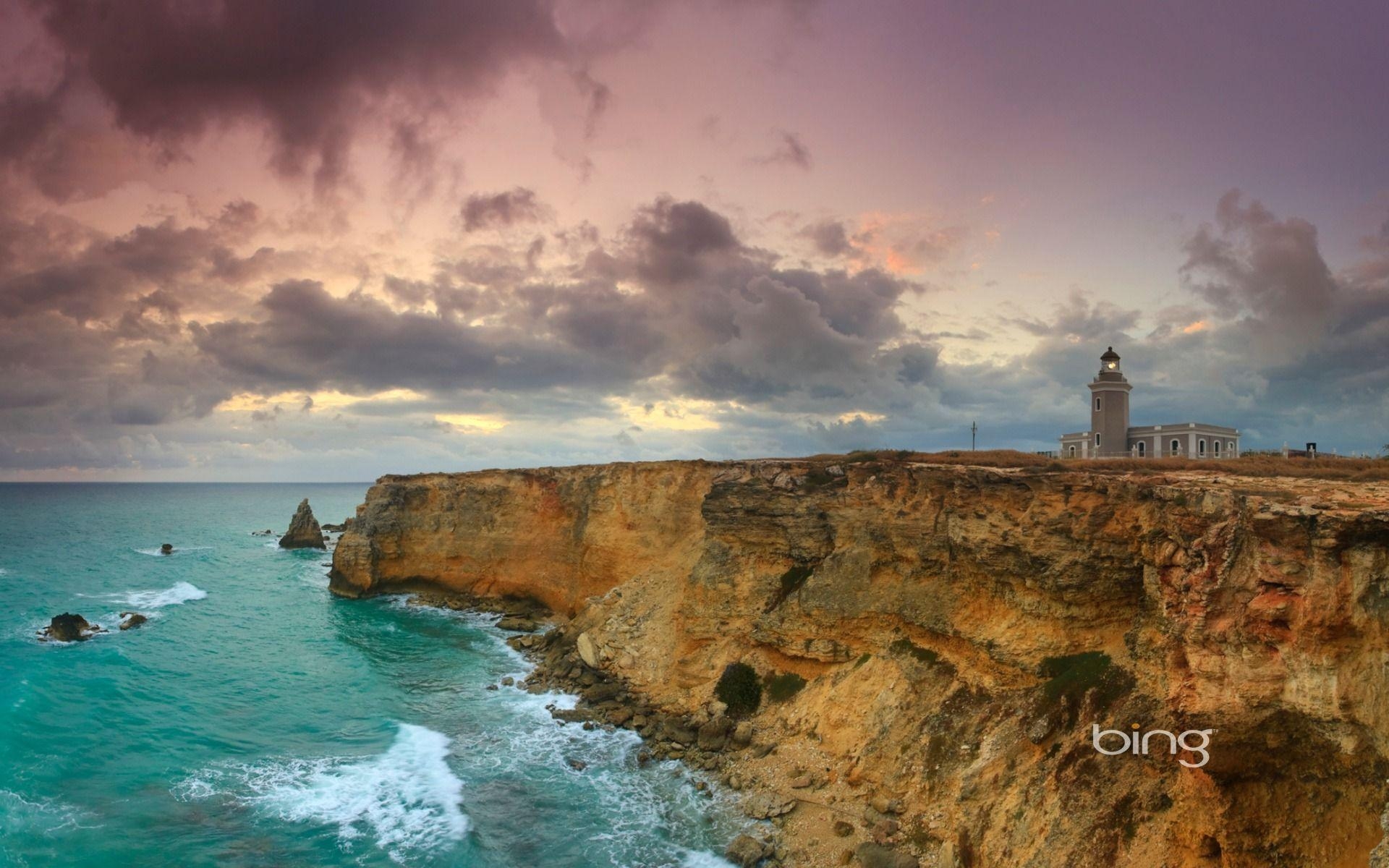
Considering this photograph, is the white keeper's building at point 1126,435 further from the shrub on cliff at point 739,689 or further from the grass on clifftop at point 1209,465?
the shrub on cliff at point 739,689

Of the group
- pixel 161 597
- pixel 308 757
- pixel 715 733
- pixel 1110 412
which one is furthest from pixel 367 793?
pixel 1110 412

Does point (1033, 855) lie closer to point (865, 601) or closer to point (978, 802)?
point (978, 802)

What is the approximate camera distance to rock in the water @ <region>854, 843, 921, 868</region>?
17016 mm

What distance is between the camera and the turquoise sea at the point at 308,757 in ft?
62.1

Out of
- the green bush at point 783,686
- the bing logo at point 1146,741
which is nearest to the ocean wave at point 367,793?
the green bush at point 783,686

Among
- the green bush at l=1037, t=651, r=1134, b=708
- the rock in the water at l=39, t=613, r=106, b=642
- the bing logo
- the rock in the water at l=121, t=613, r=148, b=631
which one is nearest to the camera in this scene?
the bing logo

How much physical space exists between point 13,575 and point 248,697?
48.8 metres

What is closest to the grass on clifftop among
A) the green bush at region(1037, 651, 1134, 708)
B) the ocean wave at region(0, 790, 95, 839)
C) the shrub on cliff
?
the green bush at region(1037, 651, 1134, 708)

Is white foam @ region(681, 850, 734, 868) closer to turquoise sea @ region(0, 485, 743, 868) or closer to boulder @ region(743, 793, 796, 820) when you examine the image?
turquoise sea @ region(0, 485, 743, 868)

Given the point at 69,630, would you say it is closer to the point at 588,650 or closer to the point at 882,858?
the point at 588,650

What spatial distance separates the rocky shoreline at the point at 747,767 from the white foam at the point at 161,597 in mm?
32570

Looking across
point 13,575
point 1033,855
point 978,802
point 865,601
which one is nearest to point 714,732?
point 865,601

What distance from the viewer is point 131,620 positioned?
136 ft

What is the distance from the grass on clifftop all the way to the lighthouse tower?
56.7ft
